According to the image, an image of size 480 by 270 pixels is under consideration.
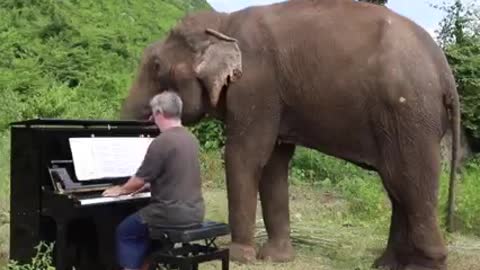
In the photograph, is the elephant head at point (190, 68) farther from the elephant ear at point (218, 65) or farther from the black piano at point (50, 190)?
the black piano at point (50, 190)

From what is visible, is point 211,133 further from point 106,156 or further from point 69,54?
point 106,156

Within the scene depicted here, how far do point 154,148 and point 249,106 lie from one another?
2196 mm

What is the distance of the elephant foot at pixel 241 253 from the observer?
8.48 m

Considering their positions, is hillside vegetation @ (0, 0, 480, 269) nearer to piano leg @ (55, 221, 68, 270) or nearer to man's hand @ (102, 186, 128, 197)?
piano leg @ (55, 221, 68, 270)

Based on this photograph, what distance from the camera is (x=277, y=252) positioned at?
29.5 ft

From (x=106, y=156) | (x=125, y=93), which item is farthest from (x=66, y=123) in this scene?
(x=125, y=93)

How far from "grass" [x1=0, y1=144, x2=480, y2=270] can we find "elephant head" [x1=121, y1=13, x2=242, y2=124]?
1.65 meters

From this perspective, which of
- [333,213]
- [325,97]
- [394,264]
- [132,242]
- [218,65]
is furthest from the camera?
[333,213]

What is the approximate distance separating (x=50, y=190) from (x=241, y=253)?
2521mm

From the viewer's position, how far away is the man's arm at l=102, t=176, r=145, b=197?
6422 millimetres

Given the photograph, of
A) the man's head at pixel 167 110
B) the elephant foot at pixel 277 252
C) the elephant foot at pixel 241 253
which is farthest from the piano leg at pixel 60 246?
the elephant foot at pixel 277 252

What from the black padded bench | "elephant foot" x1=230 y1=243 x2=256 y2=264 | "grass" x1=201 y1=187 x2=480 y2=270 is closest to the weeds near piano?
the black padded bench

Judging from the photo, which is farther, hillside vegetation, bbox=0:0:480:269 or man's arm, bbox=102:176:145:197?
hillside vegetation, bbox=0:0:480:269

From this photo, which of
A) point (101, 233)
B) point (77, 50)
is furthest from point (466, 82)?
point (101, 233)
